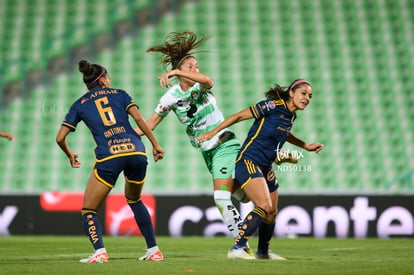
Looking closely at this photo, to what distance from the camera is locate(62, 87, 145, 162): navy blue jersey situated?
243 inches

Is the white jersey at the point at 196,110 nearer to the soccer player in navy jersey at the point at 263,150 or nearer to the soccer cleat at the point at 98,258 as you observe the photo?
the soccer player in navy jersey at the point at 263,150

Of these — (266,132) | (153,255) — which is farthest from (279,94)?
(153,255)

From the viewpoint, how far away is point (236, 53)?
689 inches

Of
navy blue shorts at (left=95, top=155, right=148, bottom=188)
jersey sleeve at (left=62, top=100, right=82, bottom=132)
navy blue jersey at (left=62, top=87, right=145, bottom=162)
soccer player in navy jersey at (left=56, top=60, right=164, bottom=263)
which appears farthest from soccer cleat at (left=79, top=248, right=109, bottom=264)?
jersey sleeve at (left=62, top=100, right=82, bottom=132)

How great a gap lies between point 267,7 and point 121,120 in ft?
42.0

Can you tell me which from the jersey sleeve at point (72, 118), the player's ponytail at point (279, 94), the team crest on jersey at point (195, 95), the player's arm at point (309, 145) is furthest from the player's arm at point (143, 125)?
the player's arm at point (309, 145)

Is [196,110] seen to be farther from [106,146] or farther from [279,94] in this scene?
[106,146]

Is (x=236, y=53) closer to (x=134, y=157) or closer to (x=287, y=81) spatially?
(x=287, y=81)

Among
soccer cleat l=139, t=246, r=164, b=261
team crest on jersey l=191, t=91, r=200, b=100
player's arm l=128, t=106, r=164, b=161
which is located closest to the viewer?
player's arm l=128, t=106, r=164, b=161

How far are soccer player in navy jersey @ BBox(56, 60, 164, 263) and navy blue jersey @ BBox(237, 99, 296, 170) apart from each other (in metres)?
0.92

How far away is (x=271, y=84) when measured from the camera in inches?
656

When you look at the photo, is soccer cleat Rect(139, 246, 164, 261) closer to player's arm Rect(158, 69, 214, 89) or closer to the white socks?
the white socks

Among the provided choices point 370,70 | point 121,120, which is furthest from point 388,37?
point 121,120

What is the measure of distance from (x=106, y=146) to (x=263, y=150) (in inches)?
57.9
